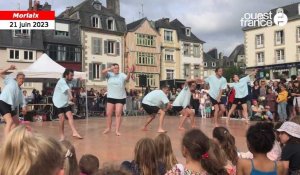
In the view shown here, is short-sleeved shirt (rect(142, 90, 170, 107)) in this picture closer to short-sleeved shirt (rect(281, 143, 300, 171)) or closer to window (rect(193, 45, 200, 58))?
short-sleeved shirt (rect(281, 143, 300, 171))

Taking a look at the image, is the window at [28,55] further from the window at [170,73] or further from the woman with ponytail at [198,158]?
the woman with ponytail at [198,158]

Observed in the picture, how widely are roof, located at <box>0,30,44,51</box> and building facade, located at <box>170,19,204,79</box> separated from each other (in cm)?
2232

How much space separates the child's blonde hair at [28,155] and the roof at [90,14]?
50.6 meters

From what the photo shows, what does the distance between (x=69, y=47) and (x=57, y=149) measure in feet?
160

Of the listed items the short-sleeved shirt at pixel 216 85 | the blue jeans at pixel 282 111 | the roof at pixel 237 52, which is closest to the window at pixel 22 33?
the blue jeans at pixel 282 111

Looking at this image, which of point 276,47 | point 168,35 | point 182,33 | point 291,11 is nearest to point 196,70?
point 182,33

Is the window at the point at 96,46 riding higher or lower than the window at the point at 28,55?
higher

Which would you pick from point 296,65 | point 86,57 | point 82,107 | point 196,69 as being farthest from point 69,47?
point 296,65

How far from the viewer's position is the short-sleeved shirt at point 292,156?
4461mm

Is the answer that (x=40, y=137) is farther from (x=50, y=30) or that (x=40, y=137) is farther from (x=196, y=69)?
(x=196, y=69)

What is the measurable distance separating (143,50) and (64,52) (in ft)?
39.3

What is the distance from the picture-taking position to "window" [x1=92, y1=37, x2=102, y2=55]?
2057 inches

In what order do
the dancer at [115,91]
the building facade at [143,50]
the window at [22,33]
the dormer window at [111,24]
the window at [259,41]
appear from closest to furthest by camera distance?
the dancer at [115,91] < the window at [22,33] < the dormer window at [111,24] < the building facade at [143,50] < the window at [259,41]

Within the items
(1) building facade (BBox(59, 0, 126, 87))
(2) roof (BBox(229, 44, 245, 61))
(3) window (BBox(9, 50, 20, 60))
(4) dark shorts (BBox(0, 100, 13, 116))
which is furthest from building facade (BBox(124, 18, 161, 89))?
(2) roof (BBox(229, 44, 245, 61))
